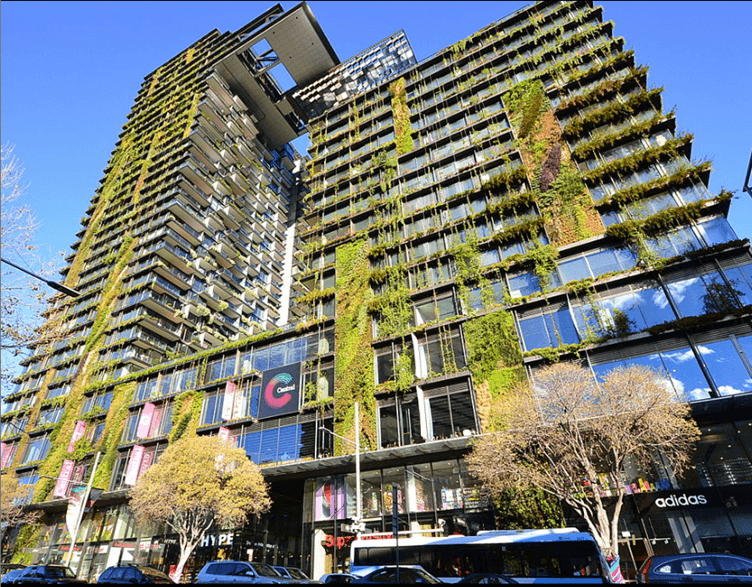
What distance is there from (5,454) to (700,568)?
71.1 metres

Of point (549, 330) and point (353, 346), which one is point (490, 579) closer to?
point (549, 330)

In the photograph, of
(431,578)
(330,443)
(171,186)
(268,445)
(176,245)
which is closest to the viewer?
(431,578)

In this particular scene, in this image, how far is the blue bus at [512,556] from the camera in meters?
17.0

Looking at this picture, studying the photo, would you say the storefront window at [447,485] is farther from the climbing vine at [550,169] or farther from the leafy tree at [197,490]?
the climbing vine at [550,169]

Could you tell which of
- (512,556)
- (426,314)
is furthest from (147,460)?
(512,556)

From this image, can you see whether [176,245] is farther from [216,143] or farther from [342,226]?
[342,226]

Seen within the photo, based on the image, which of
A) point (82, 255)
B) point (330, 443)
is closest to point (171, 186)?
point (82, 255)

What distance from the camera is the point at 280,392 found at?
36.7 meters

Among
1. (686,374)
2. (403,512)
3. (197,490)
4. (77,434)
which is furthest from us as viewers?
(77,434)

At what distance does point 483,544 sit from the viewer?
1869 centimetres

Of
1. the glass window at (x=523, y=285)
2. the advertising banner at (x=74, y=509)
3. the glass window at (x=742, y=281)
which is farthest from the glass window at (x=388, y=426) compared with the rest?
the advertising banner at (x=74, y=509)

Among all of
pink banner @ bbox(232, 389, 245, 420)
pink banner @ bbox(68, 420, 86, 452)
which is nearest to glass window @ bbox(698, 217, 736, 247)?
pink banner @ bbox(232, 389, 245, 420)

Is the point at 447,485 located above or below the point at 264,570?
above

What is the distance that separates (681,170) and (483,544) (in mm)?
26775
